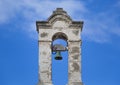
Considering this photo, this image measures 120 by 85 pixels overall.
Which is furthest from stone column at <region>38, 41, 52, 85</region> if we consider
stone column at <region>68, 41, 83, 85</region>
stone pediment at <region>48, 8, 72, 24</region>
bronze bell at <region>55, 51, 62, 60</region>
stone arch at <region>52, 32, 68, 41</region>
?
stone pediment at <region>48, 8, 72, 24</region>

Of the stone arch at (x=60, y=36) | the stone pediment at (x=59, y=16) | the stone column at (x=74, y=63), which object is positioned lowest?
the stone column at (x=74, y=63)

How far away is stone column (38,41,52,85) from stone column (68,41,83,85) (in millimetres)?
709

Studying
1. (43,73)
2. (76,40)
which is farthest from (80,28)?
(43,73)

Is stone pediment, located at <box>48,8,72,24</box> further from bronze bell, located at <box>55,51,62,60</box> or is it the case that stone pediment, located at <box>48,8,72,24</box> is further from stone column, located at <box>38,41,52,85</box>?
bronze bell, located at <box>55,51,62,60</box>

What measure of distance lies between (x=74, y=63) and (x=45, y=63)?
3.33ft

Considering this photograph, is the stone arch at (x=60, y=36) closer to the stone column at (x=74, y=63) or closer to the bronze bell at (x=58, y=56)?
the stone column at (x=74, y=63)

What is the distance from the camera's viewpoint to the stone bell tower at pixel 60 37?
22.8m

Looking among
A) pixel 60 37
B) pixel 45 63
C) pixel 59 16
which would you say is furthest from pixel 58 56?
pixel 59 16

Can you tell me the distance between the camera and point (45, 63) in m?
22.8

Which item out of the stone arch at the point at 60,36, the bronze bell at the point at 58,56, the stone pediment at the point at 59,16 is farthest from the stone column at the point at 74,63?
the stone pediment at the point at 59,16

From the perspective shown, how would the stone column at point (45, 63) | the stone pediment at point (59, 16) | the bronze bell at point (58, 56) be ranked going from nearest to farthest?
the stone column at point (45, 63) < the stone pediment at point (59, 16) < the bronze bell at point (58, 56)

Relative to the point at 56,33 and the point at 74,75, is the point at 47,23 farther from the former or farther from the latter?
the point at 74,75

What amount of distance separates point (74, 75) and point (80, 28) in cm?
179

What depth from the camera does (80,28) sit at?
23.3 m
